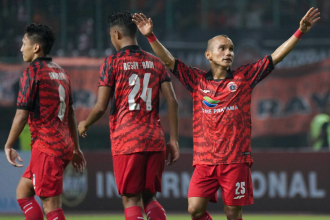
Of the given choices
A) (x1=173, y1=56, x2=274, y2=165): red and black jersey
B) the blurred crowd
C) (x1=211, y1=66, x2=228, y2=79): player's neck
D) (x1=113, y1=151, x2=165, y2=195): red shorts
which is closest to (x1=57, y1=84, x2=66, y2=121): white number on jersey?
(x1=113, y1=151, x2=165, y2=195): red shorts

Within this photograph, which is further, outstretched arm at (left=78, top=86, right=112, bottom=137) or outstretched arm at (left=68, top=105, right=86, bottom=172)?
outstretched arm at (left=68, top=105, right=86, bottom=172)

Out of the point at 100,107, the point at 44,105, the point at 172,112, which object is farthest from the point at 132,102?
the point at 44,105

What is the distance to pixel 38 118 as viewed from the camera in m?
4.48

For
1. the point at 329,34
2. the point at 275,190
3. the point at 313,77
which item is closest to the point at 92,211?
the point at 275,190

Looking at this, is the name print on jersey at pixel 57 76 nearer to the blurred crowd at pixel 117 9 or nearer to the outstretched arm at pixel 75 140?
the outstretched arm at pixel 75 140

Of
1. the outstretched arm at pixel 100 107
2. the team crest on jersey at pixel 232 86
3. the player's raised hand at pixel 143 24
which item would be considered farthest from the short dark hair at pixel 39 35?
the team crest on jersey at pixel 232 86

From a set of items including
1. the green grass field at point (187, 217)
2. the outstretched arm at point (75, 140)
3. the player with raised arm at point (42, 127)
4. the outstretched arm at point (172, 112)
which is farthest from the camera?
the green grass field at point (187, 217)

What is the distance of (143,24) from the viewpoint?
173 inches

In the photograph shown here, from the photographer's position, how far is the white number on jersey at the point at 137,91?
4.33 m

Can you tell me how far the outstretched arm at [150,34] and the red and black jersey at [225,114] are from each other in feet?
0.34

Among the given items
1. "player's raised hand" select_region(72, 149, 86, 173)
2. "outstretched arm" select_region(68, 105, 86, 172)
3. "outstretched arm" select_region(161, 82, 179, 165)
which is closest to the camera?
"outstretched arm" select_region(161, 82, 179, 165)

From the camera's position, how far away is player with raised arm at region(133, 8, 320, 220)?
173 inches

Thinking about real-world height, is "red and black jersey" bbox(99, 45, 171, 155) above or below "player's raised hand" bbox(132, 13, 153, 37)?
below

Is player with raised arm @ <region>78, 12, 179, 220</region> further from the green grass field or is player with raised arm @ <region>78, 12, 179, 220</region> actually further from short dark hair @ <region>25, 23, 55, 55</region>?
the green grass field
